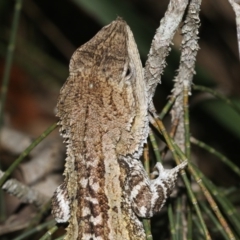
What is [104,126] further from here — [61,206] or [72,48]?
[72,48]

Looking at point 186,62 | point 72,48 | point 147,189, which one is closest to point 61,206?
point 147,189

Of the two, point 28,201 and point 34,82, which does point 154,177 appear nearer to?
point 28,201

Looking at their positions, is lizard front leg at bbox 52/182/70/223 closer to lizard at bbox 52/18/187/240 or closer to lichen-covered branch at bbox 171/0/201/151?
lizard at bbox 52/18/187/240

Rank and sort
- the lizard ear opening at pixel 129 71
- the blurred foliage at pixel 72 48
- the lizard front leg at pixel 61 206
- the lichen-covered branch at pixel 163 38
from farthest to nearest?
1. the blurred foliage at pixel 72 48
2. the lizard front leg at pixel 61 206
3. the lizard ear opening at pixel 129 71
4. the lichen-covered branch at pixel 163 38

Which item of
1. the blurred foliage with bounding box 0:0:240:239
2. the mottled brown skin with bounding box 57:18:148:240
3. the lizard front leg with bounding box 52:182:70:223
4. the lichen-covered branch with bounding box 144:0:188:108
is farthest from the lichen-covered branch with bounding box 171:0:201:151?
the blurred foliage with bounding box 0:0:240:239

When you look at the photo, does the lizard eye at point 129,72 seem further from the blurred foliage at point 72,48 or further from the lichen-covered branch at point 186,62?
the blurred foliage at point 72,48

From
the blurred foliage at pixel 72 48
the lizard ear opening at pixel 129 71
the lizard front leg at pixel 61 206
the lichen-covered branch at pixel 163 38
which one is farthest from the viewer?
the blurred foliage at pixel 72 48

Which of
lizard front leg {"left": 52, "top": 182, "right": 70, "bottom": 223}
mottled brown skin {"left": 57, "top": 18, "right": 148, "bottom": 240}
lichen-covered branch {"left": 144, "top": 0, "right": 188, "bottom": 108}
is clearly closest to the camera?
lichen-covered branch {"left": 144, "top": 0, "right": 188, "bottom": 108}

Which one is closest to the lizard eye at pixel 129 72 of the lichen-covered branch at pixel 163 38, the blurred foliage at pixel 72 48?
the lichen-covered branch at pixel 163 38
